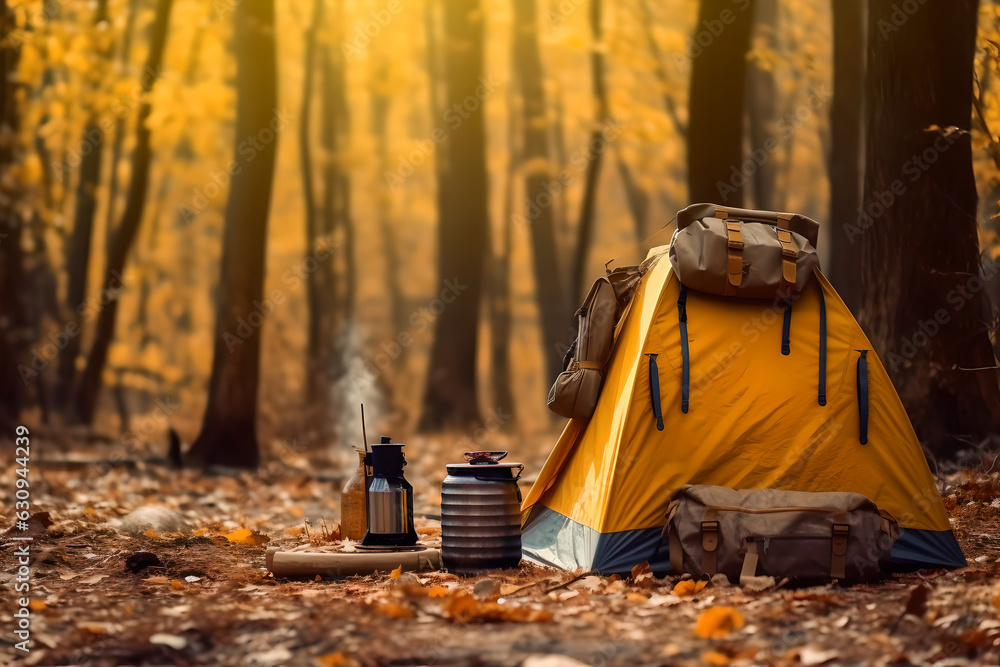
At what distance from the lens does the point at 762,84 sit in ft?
72.7

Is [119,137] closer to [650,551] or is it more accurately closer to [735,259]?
[735,259]

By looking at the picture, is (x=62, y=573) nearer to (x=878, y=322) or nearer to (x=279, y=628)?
(x=279, y=628)

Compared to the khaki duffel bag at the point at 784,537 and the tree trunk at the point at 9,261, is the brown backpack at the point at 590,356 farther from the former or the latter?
the tree trunk at the point at 9,261

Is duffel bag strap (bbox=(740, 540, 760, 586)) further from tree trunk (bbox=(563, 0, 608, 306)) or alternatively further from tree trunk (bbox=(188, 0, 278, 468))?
tree trunk (bbox=(563, 0, 608, 306))

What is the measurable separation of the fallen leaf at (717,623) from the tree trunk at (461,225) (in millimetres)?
11930

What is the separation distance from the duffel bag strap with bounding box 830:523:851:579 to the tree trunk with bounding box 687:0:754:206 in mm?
5552

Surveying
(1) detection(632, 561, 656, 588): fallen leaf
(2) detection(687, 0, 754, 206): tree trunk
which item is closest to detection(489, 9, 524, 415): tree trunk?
(2) detection(687, 0, 754, 206): tree trunk

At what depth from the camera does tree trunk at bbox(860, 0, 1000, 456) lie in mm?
7562

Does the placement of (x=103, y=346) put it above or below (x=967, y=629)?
above

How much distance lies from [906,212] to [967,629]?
4.90 metres

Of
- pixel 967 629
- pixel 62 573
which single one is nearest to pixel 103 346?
pixel 62 573

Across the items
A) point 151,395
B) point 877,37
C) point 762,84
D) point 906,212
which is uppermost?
point 762,84

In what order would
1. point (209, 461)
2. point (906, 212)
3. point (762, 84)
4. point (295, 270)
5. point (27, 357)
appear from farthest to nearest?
point (295, 270) < point (762, 84) < point (27, 357) < point (209, 461) < point (906, 212)

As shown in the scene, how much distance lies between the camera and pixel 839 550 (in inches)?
183
